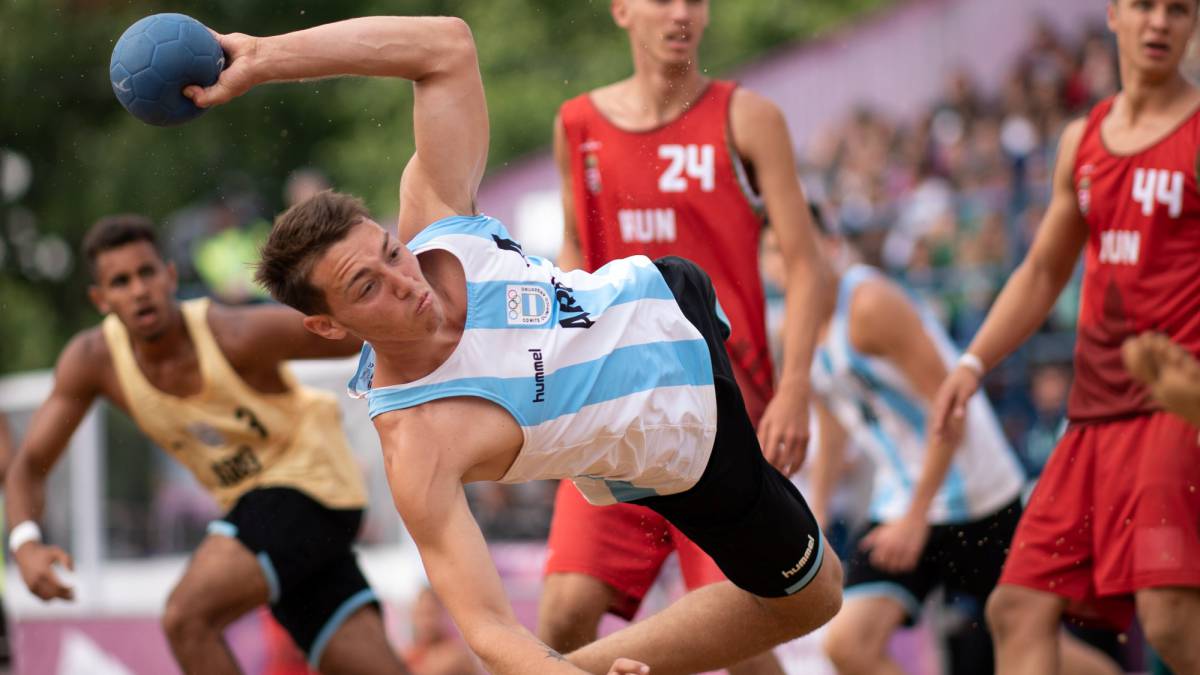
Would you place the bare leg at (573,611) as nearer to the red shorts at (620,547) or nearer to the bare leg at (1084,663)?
the red shorts at (620,547)

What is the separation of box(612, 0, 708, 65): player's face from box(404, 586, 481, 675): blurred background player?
4.40 m

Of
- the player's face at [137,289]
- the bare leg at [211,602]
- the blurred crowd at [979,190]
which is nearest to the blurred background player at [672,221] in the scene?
the bare leg at [211,602]

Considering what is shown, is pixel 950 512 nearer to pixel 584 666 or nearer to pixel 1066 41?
pixel 584 666

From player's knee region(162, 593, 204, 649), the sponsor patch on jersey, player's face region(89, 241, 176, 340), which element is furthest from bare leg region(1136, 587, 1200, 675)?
player's face region(89, 241, 176, 340)

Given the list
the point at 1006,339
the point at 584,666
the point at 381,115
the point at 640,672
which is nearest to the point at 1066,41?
the point at 1006,339

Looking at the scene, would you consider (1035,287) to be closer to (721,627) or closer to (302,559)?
(721,627)

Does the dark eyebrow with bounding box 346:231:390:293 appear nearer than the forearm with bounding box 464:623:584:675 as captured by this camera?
No

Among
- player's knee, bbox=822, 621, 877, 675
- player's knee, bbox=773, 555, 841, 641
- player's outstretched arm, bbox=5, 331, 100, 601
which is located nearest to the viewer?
player's knee, bbox=773, 555, 841, 641

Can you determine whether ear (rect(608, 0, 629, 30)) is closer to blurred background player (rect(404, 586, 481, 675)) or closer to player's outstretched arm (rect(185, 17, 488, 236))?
player's outstretched arm (rect(185, 17, 488, 236))

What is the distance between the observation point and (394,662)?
6434mm

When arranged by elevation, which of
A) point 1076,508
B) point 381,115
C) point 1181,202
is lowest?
point 381,115

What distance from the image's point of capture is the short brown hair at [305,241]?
406cm

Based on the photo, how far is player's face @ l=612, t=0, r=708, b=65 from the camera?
5805 mm

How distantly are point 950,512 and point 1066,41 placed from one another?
24.7 feet
